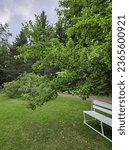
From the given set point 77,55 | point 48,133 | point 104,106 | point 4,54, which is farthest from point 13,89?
point 77,55

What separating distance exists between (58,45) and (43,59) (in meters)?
0.49

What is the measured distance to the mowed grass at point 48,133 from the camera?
230 inches

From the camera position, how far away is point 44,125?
7.67 m

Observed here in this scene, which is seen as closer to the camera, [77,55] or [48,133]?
[77,55]

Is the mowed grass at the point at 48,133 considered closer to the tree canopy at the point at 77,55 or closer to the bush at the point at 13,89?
the tree canopy at the point at 77,55

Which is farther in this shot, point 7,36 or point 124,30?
point 7,36

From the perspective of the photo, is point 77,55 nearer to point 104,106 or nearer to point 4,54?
point 104,106

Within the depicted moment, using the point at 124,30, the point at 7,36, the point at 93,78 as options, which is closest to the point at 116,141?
the point at 124,30

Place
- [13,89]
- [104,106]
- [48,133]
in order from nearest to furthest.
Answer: [48,133]
[104,106]
[13,89]

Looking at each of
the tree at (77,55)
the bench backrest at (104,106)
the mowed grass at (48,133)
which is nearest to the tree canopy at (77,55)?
the tree at (77,55)

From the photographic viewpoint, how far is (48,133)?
678 cm

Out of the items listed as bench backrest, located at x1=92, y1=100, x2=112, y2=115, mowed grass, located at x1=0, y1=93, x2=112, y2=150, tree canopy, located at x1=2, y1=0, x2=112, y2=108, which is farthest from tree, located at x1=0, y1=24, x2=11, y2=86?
tree canopy, located at x1=2, y1=0, x2=112, y2=108

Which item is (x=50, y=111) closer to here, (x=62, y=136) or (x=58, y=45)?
(x=62, y=136)

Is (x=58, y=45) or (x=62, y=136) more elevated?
(x=58, y=45)
